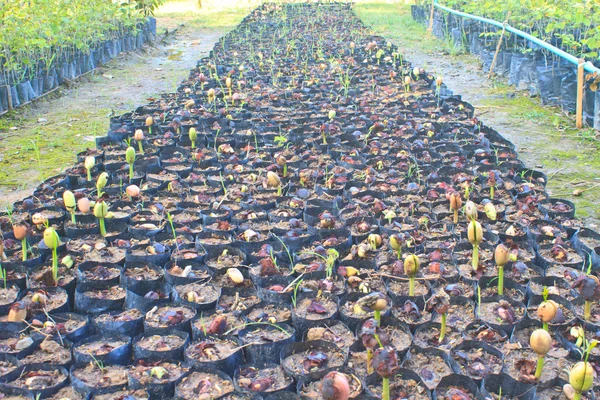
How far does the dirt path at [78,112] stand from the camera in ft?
17.2

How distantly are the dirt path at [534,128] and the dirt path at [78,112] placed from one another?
3.92 meters

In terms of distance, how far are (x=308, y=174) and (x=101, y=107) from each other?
4243mm

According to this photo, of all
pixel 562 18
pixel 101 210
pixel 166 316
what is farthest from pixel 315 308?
pixel 562 18

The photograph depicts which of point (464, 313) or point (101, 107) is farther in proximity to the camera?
point (101, 107)

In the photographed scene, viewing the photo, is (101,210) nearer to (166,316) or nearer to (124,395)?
(166,316)

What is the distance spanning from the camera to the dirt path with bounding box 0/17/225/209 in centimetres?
524

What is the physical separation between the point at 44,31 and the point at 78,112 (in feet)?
3.77

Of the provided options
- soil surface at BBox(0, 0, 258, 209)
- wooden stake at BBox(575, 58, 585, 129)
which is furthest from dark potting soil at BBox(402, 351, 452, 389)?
wooden stake at BBox(575, 58, 585, 129)

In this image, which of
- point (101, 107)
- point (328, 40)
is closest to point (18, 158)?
point (101, 107)

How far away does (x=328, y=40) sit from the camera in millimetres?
10695

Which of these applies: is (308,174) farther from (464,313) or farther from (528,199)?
(464,313)

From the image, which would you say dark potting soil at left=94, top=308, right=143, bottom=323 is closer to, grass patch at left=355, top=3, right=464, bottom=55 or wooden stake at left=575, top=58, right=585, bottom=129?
wooden stake at left=575, top=58, right=585, bottom=129

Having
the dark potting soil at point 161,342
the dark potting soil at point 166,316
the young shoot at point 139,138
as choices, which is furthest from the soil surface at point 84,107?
the dark potting soil at point 161,342

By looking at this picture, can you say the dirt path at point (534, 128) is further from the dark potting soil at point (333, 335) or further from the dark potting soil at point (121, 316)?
the dark potting soil at point (121, 316)
